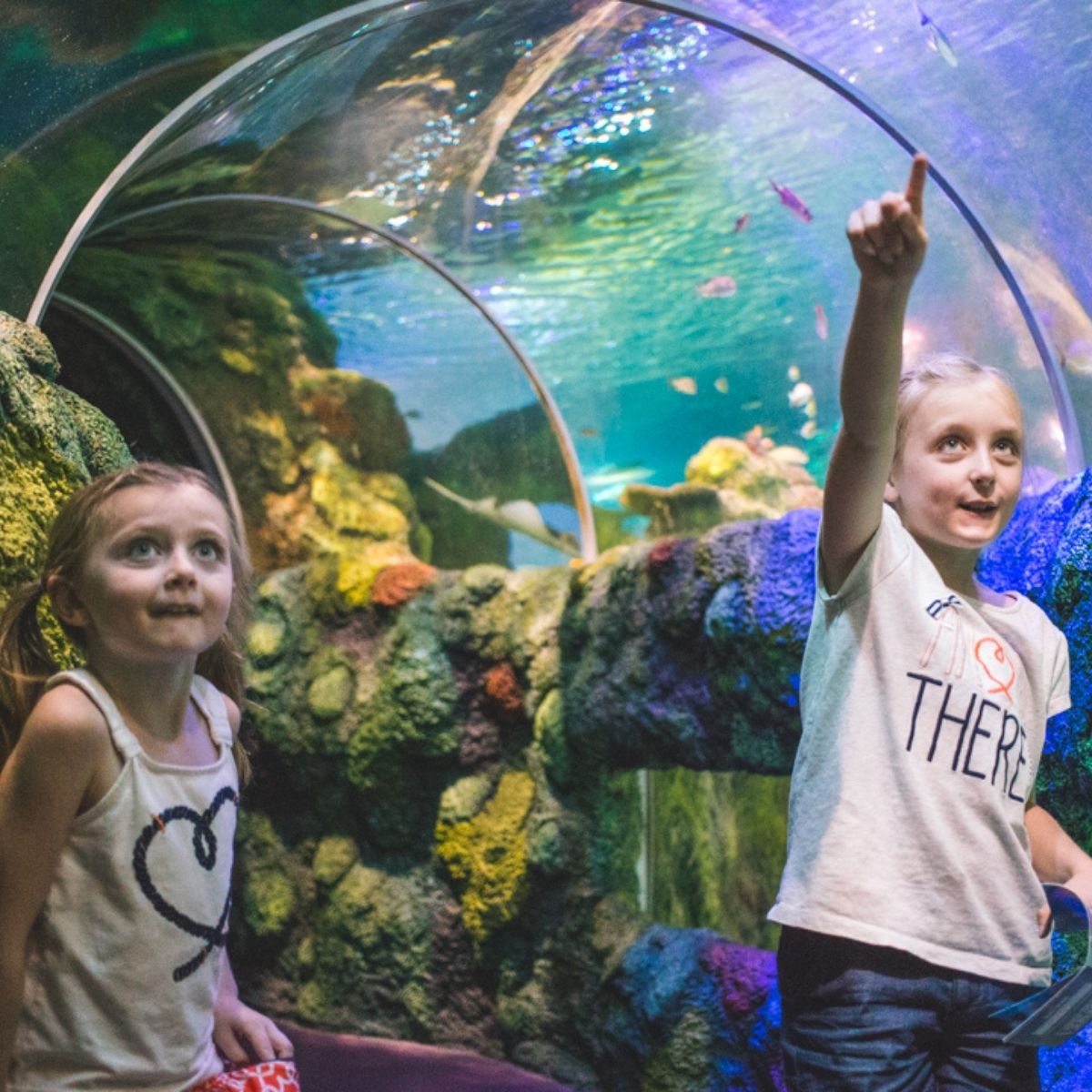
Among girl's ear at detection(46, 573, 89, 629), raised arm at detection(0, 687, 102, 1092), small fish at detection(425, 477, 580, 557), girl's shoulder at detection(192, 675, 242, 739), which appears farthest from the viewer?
small fish at detection(425, 477, 580, 557)

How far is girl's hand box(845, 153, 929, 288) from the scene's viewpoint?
1.52 meters

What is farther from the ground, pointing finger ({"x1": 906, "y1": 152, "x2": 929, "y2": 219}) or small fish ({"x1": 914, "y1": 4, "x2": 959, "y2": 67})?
small fish ({"x1": 914, "y1": 4, "x2": 959, "y2": 67})

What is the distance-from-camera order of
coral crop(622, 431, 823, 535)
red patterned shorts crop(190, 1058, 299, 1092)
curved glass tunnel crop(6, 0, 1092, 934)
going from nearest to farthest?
red patterned shorts crop(190, 1058, 299, 1092), curved glass tunnel crop(6, 0, 1092, 934), coral crop(622, 431, 823, 535)

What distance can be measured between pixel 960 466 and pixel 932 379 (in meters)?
0.21

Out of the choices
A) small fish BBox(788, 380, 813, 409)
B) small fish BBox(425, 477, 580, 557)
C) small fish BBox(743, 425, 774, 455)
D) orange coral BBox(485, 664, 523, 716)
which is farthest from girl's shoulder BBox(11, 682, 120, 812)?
small fish BBox(743, 425, 774, 455)

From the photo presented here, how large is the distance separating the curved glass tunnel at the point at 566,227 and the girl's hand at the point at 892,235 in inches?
75.1

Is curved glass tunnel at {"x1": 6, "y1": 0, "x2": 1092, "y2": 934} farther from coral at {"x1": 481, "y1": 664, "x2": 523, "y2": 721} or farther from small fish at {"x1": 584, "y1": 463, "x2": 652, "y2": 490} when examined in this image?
coral at {"x1": 481, "y1": 664, "x2": 523, "y2": 721}

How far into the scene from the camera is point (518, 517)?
748 centimetres

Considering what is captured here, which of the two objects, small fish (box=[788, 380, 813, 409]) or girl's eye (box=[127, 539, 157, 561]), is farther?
small fish (box=[788, 380, 813, 409])

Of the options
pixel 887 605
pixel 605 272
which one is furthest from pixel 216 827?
pixel 605 272

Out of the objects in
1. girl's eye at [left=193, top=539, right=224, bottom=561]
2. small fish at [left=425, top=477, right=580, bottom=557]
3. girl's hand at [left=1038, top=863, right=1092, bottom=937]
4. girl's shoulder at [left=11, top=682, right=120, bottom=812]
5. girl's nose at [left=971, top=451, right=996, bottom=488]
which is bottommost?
girl's hand at [left=1038, top=863, right=1092, bottom=937]

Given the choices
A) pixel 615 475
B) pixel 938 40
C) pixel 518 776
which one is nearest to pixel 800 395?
pixel 615 475

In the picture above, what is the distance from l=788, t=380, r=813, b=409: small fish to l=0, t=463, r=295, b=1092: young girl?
678 centimetres

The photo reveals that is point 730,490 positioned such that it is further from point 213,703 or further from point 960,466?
point 213,703
